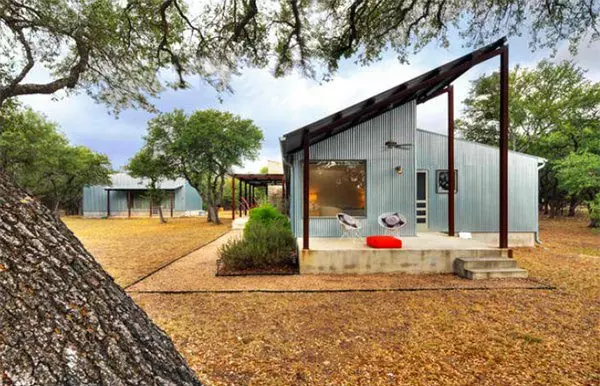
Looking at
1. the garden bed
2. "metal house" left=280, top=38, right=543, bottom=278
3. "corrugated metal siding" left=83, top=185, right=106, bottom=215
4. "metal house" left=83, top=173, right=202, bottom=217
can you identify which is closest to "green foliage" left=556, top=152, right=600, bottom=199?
"metal house" left=280, top=38, right=543, bottom=278

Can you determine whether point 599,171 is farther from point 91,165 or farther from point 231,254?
point 91,165

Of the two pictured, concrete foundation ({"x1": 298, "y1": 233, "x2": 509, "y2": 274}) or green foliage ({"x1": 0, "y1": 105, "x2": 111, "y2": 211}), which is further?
green foliage ({"x1": 0, "y1": 105, "x2": 111, "y2": 211})

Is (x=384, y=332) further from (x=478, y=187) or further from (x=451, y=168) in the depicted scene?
(x=478, y=187)

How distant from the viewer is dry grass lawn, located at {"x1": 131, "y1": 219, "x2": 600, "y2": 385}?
7.90 feet

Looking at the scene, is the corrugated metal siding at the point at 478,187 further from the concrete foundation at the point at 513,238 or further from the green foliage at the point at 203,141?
the green foliage at the point at 203,141

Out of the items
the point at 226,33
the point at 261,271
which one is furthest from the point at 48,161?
the point at 261,271

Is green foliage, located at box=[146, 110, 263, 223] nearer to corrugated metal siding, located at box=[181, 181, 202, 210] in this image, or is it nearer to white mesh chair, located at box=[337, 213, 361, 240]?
corrugated metal siding, located at box=[181, 181, 202, 210]

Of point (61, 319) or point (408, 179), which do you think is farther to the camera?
point (408, 179)

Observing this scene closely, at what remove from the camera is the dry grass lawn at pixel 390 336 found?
7.90 feet

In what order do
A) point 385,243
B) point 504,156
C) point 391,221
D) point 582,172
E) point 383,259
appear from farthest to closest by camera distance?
1. point 582,172
2. point 391,221
3. point 385,243
4. point 504,156
5. point 383,259

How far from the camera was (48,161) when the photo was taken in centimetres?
1619

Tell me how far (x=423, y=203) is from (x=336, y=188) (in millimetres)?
3346

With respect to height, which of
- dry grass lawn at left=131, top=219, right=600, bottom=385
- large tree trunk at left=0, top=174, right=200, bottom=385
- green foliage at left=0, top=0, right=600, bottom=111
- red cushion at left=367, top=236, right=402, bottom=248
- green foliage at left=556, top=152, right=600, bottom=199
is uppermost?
green foliage at left=0, top=0, right=600, bottom=111

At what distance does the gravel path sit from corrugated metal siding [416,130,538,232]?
3927 mm
